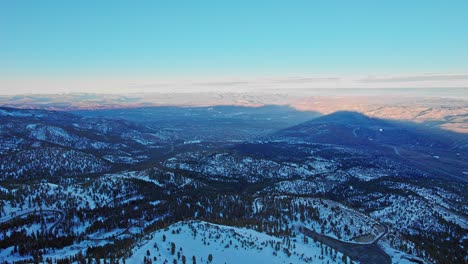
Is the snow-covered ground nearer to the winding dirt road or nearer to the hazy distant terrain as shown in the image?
the hazy distant terrain

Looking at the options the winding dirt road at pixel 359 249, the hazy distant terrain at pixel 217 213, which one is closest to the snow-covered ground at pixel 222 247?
the hazy distant terrain at pixel 217 213

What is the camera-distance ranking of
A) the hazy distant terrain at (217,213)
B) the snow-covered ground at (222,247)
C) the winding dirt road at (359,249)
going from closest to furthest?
the snow-covered ground at (222,247)
the hazy distant terrain at (217,213)
the winding dirt road at (359,249)

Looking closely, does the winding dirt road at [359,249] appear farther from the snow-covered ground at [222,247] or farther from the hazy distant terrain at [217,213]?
the snow-covered ground at [222,247]

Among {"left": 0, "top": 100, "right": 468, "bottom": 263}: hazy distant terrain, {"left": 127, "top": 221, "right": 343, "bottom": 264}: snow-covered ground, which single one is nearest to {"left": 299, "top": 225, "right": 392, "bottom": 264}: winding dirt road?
{"left": 0, "top": 100, "right": 468, "bottom": 263}: hazy distant terrain

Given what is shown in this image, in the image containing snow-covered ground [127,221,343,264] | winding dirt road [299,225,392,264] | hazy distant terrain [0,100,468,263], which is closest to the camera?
snow-covered ground [127,221,343,264]

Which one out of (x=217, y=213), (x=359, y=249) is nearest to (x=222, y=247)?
(x=359, y=249)

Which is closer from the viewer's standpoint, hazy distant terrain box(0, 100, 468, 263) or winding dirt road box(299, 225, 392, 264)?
hazy distant terrain box(0, 100, 468, 263)

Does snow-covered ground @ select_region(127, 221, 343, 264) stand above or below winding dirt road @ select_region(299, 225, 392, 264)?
above

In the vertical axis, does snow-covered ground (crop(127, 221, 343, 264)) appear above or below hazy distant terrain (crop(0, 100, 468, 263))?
above

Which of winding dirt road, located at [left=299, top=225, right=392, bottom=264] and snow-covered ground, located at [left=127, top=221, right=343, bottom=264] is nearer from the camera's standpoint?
snow-covered ground, located at [left=127, top=221, right=343, bottom=264]

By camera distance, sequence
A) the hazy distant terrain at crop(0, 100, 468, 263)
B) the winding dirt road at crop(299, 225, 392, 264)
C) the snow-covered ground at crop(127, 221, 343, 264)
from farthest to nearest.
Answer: the winding dirt road at crop(299, 225, 392, 264) → the hazy distant terrain at crop(0, 100, 468, 263) → the snow-covered ground at crop(127, 221, 343, 264)

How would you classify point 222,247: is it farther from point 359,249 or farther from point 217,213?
point 217,213
